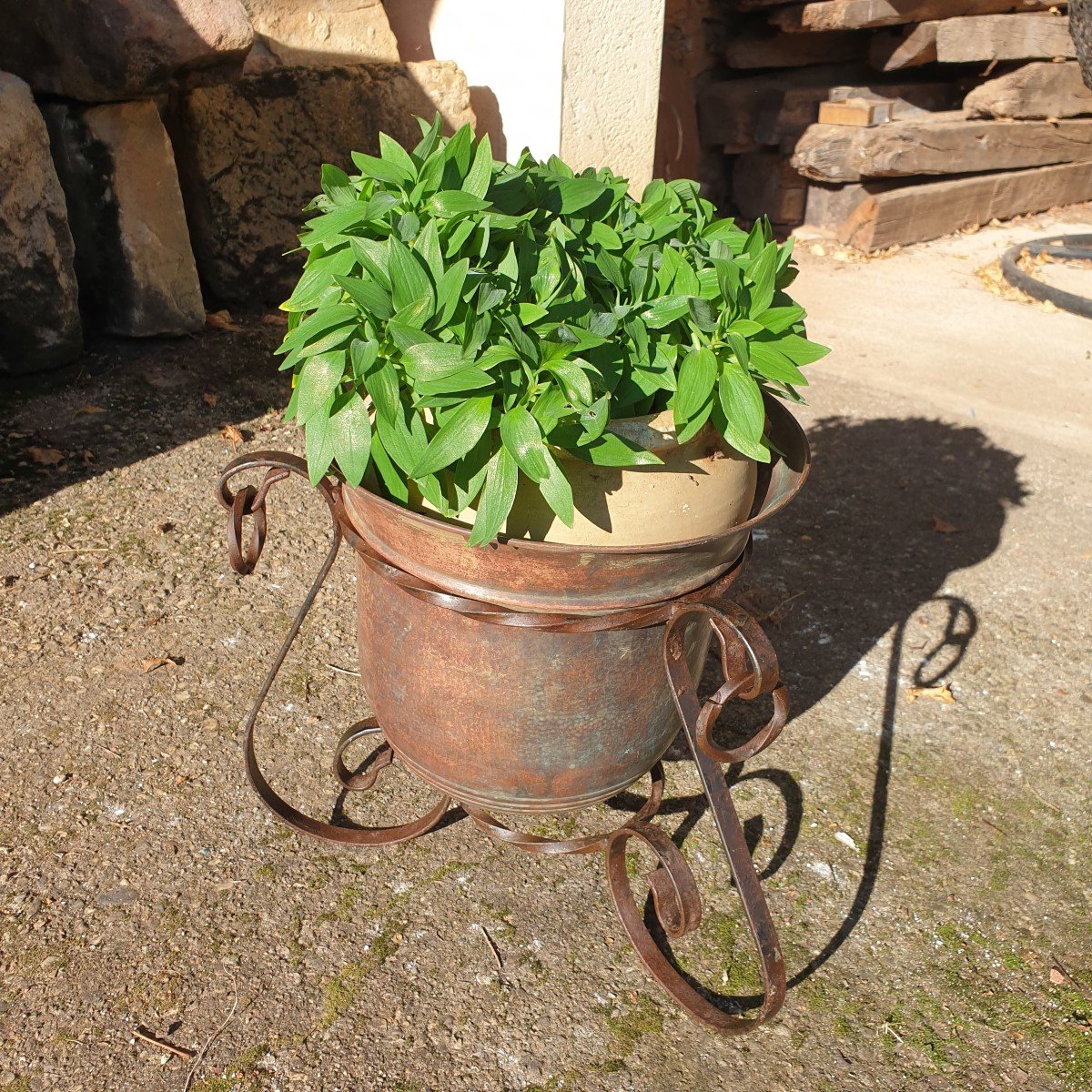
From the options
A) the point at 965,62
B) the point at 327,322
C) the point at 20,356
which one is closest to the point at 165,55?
the point at 20,356

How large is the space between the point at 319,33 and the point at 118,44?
1.19 meters

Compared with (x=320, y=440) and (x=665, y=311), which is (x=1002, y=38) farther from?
(x=320, y=440)

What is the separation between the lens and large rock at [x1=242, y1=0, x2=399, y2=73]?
4375mm

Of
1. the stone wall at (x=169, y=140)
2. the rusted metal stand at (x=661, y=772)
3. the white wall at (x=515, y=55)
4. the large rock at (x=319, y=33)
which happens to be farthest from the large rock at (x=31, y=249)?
the rusted metal stand at (x=661, y=772)

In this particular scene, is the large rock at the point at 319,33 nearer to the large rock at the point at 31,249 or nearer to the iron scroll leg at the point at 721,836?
the large rock at the point at 31,249

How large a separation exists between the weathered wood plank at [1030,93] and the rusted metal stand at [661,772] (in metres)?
5.65

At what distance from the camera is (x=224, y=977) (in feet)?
6.46

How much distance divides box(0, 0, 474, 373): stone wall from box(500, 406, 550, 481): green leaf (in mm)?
2823

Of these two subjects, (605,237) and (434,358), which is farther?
(605,237)

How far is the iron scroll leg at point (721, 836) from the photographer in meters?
1.63

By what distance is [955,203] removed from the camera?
21.6ft

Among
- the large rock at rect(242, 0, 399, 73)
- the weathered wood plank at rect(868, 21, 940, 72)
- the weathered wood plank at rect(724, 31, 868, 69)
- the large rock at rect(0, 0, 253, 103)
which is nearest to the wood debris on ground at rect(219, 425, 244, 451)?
the large rock at rect(0, 0, 253, 103)

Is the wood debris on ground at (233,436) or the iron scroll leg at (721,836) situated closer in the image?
the iron scroll leg at (721,836)

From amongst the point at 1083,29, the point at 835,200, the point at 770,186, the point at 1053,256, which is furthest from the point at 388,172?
the point at 1053,256
